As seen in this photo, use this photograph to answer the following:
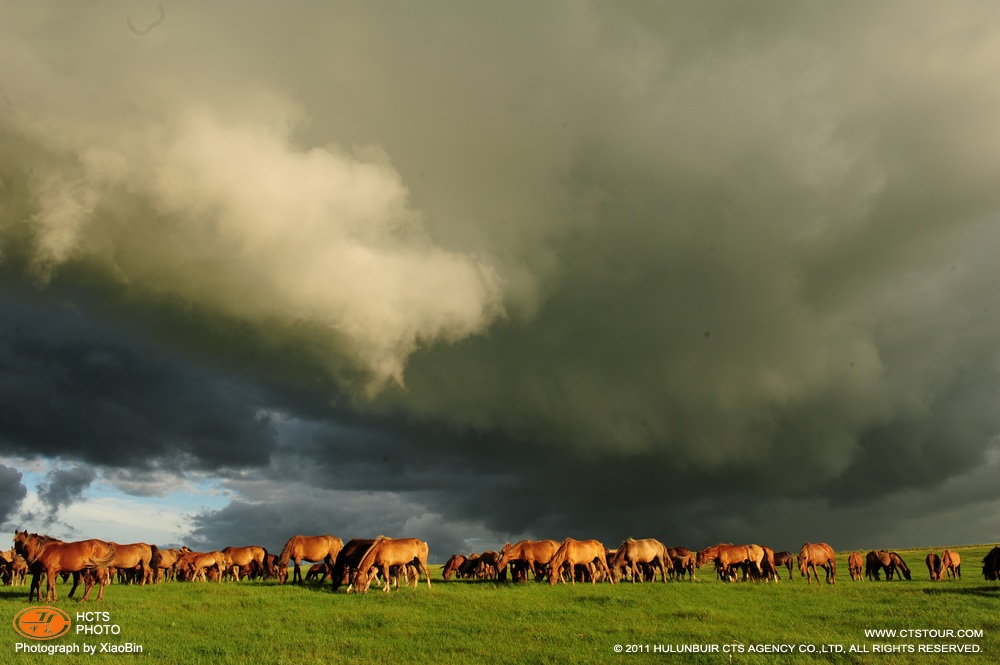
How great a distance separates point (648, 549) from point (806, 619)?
1704cm

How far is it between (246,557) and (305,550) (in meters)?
6.93

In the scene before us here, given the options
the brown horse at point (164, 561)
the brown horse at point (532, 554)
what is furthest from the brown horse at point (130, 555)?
the brown horse at point (532, 554)

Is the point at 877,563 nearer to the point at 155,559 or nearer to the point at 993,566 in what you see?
the point at 993,566

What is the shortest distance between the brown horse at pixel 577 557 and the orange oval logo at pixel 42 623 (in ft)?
72.1

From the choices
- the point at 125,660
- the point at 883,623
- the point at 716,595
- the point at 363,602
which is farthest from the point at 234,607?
the point at 883,623

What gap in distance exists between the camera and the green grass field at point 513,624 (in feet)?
55.1

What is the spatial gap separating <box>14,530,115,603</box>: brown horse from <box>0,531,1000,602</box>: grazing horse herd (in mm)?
37

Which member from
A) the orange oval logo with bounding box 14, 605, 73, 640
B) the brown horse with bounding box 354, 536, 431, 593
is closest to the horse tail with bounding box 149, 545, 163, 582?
the brown horse with bounding box 354, 536, 431, 593

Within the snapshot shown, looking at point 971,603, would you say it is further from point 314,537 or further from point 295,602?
point 314,537

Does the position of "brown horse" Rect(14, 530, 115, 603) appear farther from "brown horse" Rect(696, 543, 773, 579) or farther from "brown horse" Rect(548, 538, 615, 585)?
"brown horse" Rect(696, 543, 773, 579)

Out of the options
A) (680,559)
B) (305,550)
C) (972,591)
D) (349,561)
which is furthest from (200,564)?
(972,591)

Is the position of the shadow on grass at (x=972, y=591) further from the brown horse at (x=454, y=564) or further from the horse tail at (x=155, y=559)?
the horse tail at (x=155, y=559)

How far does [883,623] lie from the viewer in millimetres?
21859

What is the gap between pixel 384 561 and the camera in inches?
1174
